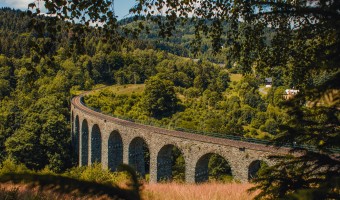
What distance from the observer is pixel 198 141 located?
81.8 ft

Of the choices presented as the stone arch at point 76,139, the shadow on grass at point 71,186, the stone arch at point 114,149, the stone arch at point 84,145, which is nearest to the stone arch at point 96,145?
the stone arch at point 84,145

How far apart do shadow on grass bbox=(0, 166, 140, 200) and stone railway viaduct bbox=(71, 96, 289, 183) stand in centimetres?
1295

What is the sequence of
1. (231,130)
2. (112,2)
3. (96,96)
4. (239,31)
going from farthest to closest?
(96,96)
(231,130)
(239,31)
(112,2)

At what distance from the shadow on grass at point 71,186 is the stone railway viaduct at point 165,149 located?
12949 millimetres

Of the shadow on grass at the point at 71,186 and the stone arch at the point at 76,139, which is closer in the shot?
the shadow on grass at the point at 71,186

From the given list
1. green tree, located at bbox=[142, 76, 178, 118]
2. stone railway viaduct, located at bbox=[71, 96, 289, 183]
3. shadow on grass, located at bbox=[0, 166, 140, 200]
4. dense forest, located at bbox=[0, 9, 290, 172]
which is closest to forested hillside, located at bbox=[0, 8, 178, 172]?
dense forest, located at bbox=[0, 9, 290, 172]

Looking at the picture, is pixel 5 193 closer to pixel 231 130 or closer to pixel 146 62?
pixel 231 130

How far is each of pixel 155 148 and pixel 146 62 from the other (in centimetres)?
8255

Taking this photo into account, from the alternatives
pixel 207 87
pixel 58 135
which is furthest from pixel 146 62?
pixel 58 135

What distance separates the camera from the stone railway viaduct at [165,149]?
22141 millimetres

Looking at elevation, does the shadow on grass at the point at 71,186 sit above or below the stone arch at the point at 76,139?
above

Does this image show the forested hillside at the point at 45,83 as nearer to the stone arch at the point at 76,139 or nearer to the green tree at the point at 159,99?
the stone arch at the point at 76,139

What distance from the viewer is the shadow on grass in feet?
11.2

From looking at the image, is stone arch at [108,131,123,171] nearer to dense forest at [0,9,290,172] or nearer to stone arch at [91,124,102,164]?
stone arch at [91,124,102,164]
